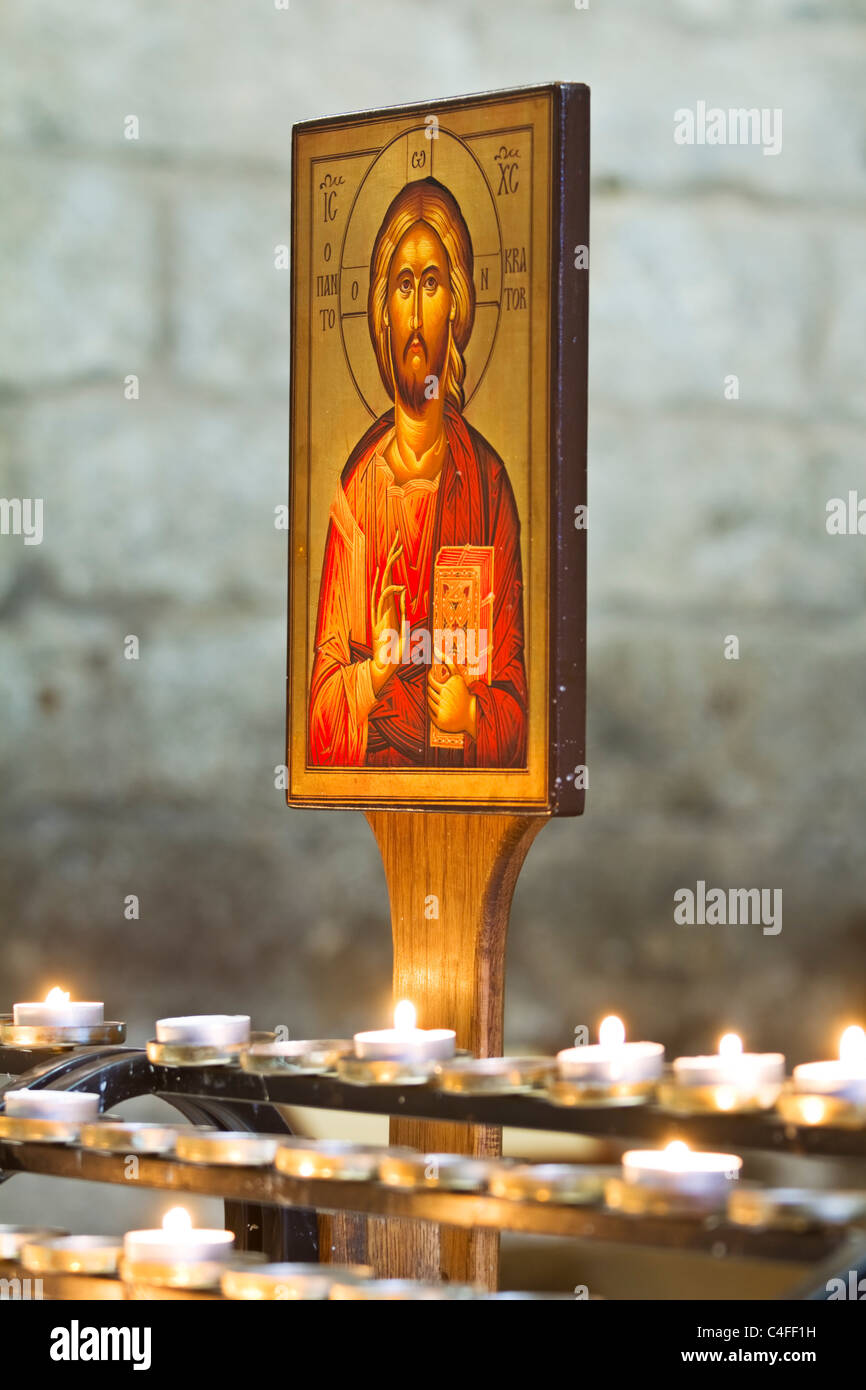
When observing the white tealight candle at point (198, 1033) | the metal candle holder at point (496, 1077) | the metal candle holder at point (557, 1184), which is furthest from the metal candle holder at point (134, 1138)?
the metal candle holder at point (557, 1184)

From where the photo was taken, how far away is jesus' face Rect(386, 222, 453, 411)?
2.06 m

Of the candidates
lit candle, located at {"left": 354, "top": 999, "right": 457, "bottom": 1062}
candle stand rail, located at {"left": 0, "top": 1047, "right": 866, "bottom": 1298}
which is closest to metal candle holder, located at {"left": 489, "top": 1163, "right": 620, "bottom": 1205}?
candle stand rail, located at {"left": 0, "top": 1047, "right": 866, "bottom": 1298}

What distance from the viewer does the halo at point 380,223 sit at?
6.59 ft

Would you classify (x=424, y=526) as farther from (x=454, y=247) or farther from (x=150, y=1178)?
(x=150, y=1178)

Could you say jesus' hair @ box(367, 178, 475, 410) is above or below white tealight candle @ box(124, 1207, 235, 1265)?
above

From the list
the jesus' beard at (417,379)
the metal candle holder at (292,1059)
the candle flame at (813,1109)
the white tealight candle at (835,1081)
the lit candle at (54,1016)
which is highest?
the jesus' beard at (417,379)

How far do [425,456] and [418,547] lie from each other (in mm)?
104

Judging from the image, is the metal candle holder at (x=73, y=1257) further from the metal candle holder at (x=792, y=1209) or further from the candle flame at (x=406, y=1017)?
the metal candle holder at (x=792, y=1209)

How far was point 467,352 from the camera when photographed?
6.64 feet

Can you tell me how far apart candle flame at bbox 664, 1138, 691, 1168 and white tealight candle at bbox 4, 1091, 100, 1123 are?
0.54m

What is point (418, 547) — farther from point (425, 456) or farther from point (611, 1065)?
point (611, 1065)

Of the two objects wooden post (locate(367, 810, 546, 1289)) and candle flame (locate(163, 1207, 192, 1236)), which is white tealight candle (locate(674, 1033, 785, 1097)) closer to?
candle flame (locate(163, 1207, 192, 1236))

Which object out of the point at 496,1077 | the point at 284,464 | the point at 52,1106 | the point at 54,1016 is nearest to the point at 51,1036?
the point at 54,1016
